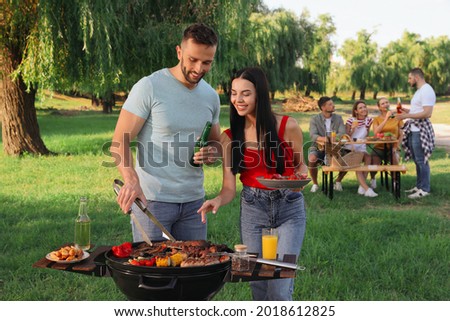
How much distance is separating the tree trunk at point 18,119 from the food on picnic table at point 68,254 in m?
11.4

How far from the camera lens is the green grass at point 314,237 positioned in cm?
480

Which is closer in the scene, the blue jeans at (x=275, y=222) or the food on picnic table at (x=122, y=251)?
the food on picnic table at (x=122, y=251)

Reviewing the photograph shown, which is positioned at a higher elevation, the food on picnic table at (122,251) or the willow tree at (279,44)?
the willow tree at (279,44)

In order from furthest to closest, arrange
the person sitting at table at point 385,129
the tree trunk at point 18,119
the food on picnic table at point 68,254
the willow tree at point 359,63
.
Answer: the willow tree at point 359,63
the tree trunk at point 18,119
the person sitting at table at point 385,129
the food on picnic table at point 68,254

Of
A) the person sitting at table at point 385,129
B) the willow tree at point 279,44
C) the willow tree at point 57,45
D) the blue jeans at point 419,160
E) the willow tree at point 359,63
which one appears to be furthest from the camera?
the willow tree at point 359,63

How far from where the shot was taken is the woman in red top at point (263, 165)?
3.17 meters

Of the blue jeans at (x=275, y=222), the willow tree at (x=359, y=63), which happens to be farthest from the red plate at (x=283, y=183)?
the willow tree at (x=359, y=63)

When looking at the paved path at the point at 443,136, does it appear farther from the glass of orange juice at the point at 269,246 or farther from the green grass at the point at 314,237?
the glass of orange juice at the point at 269,246

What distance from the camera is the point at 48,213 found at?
7727 millimetres

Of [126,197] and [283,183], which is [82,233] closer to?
[126,197]

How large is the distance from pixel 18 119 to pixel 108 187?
484 cm

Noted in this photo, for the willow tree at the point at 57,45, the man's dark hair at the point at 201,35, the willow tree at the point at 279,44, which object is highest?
the willow tree at the point at 279,44

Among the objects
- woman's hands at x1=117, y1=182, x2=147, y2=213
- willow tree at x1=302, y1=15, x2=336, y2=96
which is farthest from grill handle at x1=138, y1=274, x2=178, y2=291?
willow tree at x1=302, y1=15, x2=336, y2=96

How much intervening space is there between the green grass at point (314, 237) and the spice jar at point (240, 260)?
202cm
